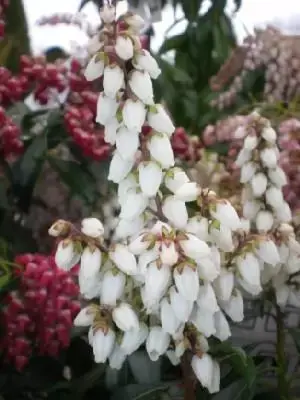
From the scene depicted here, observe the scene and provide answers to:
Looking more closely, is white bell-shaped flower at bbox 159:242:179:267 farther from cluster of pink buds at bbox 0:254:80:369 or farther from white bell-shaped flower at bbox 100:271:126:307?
cluster of pink buds at bbox 0:254:80:369

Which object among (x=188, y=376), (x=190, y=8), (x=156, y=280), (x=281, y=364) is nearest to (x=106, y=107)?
(x=156, y=280)

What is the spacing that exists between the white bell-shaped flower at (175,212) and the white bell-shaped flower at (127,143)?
4cm

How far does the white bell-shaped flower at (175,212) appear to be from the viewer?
564 millimetres

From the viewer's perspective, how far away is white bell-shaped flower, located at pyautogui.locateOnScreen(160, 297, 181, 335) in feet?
1.83

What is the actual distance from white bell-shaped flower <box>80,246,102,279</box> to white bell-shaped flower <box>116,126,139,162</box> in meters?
0.07

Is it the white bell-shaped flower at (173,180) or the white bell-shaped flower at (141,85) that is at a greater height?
the white bell-shaped flower at (141,85)

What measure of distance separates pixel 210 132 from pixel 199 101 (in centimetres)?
23

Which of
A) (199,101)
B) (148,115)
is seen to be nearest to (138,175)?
(148,115)

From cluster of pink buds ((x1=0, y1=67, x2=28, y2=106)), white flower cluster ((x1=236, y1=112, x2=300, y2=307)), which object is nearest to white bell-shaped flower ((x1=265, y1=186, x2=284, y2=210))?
white flower cluster ((x1=236, y1=112, x2=300, y2=307))

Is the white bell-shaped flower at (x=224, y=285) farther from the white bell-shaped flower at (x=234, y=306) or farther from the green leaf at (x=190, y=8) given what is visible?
the green leaf at (x=190, y=8)

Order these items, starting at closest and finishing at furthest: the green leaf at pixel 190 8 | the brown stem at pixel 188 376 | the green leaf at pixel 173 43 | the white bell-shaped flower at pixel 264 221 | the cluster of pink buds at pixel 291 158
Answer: the brown stem at pixel 188 376, the white bell-shaped flower at pixel 264 221, the cluster of pink buds at pixel 291 158, the green leaf at pixel 190 8, the green leaf at pixel 173 43

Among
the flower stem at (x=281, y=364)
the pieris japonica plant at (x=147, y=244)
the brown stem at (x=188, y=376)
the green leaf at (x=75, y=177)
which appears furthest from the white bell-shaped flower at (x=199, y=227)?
the green leaf at (x=75, y=177)

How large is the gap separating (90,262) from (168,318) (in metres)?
0.07

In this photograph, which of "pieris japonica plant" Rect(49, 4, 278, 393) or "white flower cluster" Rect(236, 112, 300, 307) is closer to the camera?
"pieris japonica plant" Rect(49, 4, 278, 393)
